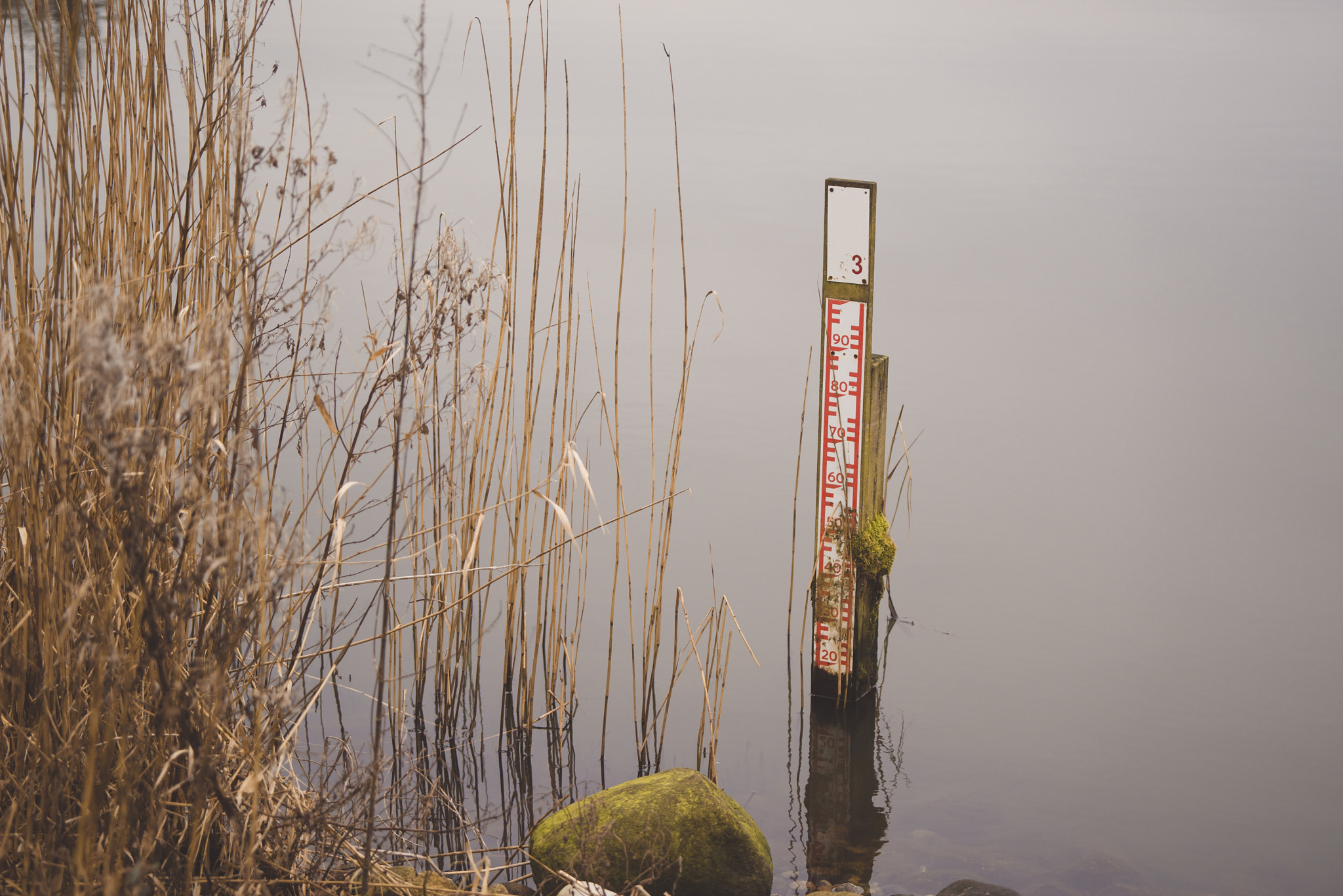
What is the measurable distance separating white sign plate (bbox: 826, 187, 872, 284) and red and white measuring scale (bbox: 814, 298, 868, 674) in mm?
87

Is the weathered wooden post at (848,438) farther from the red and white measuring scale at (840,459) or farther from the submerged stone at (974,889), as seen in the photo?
the submerged stone at (974,889)

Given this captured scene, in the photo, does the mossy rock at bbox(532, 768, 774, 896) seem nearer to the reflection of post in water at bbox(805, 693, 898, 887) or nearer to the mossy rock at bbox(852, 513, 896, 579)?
the reflection of post in water at bbox(805, 693, 898, 887)

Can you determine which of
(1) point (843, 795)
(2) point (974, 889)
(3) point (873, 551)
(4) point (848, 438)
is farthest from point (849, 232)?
(2) point (974, 889)

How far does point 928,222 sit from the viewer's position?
9.95 meters

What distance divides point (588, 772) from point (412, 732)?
0.49 meters

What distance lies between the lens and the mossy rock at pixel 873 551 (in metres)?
2.81

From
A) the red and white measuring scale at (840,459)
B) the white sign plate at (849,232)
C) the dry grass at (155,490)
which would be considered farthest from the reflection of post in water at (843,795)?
the white sign plate at (849,232)

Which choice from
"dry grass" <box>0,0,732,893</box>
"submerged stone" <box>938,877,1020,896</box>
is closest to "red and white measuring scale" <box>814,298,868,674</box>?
"submerged stone" <box>938,877,1020,896</box>

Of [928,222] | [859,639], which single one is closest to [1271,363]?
[928,222]

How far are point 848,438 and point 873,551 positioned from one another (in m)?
0.33

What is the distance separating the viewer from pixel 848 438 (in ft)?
9.31

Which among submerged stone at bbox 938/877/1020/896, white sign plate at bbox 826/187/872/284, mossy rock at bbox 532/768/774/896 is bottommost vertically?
submerged stone at bbox 938/877/1020/896

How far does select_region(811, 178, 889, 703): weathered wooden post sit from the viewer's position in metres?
2.77

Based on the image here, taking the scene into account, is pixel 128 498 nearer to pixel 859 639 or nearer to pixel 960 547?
pixel 859 639
